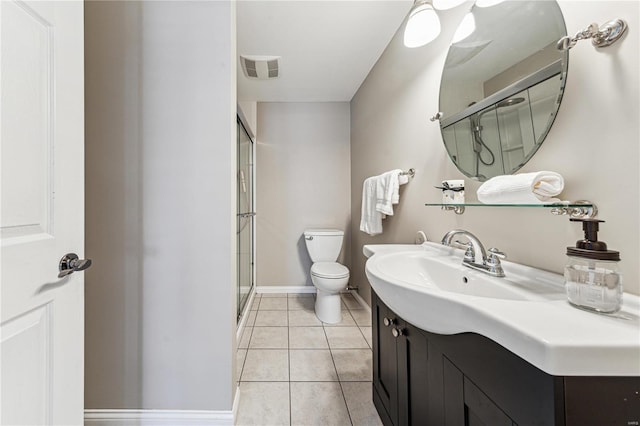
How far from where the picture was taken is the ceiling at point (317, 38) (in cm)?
156

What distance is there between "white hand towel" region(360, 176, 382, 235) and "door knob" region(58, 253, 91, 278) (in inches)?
64.0

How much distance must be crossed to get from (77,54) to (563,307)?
1408 millimetres

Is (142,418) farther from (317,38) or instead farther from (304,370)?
(317,38)

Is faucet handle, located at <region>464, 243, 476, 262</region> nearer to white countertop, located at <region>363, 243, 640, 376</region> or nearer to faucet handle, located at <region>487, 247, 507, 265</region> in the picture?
faucet handle, located at <region>487, 247, 507, 265</region>

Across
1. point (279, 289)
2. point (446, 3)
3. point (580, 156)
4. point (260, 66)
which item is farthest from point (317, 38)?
point (279, 289)

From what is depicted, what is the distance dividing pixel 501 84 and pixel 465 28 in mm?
385

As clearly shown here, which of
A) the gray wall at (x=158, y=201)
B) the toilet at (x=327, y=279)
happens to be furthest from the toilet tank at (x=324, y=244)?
the gray wall at (x=158, y=201)

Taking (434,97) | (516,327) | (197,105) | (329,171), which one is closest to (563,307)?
(516,327)

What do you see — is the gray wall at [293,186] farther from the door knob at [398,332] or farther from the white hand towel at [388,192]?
the door knob at [398,332]

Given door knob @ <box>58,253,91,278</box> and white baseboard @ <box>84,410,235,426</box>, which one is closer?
door knob @ <box>58,253,91,278</box>

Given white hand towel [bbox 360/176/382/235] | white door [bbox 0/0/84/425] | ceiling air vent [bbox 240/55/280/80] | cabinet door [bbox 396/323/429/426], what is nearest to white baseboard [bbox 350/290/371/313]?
white hand towel [bbox 360/176/382/235]

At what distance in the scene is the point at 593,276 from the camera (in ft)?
1.68

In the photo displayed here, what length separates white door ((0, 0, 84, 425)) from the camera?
1.75ft

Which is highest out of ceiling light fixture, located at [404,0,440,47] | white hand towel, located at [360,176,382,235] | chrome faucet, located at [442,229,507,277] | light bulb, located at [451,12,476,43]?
ceiling light fixture, located at [404,0,440,47]
